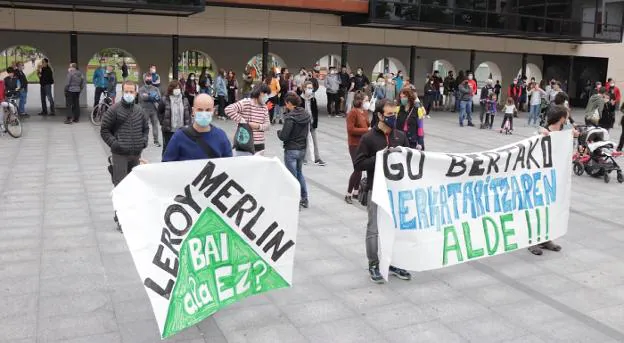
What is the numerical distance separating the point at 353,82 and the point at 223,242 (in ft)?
61.1

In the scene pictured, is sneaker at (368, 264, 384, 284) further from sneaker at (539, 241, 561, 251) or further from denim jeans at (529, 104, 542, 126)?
denim jeans at (529, 104, 542, 126)

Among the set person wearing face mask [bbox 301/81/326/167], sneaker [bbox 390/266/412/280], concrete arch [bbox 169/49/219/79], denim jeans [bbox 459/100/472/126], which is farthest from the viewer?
concrete arch [bbox 169/49/219/79]

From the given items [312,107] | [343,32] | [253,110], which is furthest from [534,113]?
[253,110]

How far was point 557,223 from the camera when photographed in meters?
7.58

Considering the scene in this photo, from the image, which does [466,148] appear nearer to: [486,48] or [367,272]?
[367,272]

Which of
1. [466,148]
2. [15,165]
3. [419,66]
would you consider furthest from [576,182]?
[419,66]

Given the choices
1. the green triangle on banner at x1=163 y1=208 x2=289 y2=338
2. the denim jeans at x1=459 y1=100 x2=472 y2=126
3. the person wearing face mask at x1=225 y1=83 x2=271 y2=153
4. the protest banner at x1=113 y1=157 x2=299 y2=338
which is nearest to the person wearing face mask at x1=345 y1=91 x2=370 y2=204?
the person wearing face mask at x1=225 y1=83 x2=271 y2=153

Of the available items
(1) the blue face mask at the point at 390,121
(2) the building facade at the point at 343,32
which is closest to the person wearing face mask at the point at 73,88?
(2) the building facade at the point at 343,32

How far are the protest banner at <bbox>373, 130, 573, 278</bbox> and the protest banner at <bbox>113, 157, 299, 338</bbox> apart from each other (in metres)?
1.09

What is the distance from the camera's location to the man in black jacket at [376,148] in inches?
254

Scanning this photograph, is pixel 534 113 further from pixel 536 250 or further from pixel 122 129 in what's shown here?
pixel 122 129

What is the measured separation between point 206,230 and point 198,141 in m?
0.91

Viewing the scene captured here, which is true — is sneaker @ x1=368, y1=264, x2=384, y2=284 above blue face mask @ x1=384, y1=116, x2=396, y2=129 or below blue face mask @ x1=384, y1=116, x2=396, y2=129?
below

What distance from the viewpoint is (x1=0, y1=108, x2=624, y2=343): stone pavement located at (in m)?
5.27
